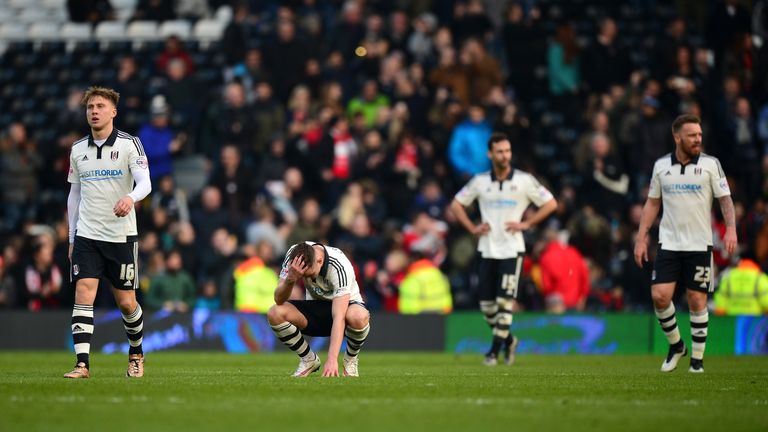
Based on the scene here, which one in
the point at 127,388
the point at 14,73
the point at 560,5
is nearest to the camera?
→ the point at 127,388

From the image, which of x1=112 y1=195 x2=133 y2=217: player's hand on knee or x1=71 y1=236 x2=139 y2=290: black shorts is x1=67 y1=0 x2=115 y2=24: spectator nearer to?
x1=71 y1=236 x2=139 y2=290: black shorts

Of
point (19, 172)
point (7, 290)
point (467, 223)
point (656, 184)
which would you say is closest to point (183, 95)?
point (19, 172)

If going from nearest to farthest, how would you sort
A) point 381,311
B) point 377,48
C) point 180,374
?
point 180,374, point 381,311, point 377,48

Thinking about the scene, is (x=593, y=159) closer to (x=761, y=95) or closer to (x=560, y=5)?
(x=761, y=95)

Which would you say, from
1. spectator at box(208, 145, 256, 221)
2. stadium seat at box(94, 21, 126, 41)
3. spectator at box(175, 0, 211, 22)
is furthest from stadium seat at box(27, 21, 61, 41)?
spectator at box(208, 145, 256, 221)

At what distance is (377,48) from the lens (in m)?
25.3

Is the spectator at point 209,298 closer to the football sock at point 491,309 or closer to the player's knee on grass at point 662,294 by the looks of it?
the football sock at point 491,309

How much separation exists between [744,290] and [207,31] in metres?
12.7

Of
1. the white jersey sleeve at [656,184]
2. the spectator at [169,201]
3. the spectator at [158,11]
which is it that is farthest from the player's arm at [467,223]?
the spectator at [158,11]

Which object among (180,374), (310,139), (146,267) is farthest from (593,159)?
(180,374)

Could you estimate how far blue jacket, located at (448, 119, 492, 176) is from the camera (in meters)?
23.3

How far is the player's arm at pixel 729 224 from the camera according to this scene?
13.5 metres

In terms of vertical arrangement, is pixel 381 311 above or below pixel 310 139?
below

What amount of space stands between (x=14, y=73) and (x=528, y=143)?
11.8 metres
